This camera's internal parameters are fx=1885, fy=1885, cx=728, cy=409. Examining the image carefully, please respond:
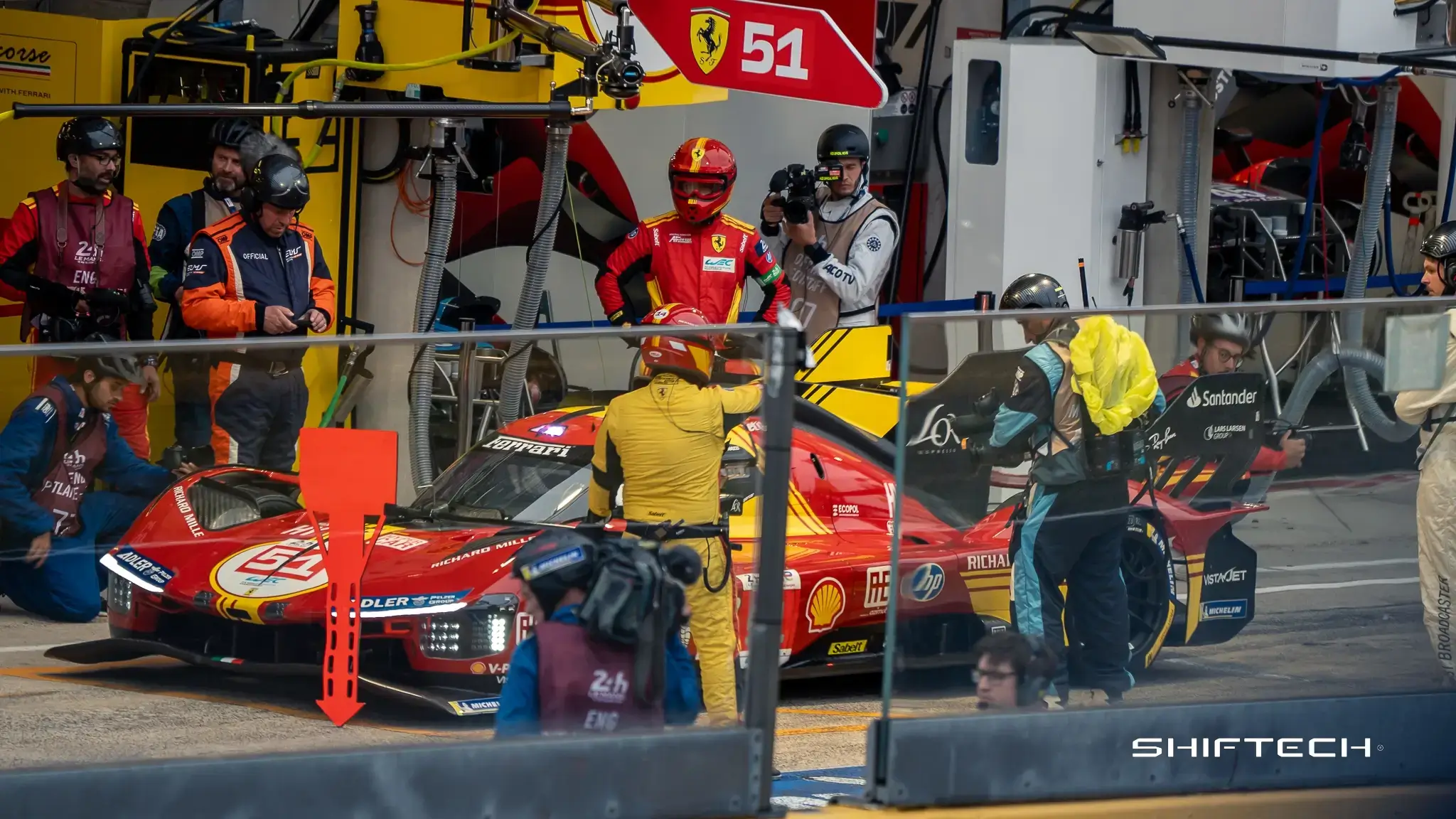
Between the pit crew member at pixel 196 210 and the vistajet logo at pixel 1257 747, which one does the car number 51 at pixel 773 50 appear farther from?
the pit crew member at pixel 196 210

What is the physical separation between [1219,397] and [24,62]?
7.02 m

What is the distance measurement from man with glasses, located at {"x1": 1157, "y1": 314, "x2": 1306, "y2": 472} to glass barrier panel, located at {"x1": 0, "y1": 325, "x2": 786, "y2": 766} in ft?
4.00

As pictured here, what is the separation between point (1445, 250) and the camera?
779 cm

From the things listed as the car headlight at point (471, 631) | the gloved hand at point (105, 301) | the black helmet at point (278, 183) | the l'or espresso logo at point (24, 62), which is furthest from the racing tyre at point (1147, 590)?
the l'or espresso logo at point (24, 62)

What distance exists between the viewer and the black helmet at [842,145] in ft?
32.1

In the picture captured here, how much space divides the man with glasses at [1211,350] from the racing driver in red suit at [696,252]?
3.80m

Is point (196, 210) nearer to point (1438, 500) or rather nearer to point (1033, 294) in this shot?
point (1033, 294)

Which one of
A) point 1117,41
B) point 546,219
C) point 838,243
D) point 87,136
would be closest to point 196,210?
point 87,136

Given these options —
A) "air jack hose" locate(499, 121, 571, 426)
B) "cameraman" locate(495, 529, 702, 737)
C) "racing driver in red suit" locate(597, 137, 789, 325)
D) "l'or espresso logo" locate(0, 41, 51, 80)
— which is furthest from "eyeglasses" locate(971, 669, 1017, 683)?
"l'or espresso logo" locate(0, 41, 51, 80)

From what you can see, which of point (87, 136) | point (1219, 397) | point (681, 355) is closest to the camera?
point (681, 355)

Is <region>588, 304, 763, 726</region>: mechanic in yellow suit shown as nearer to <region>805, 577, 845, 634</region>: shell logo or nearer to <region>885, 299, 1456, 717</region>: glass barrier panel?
<region>885, 299, 1456, 717</region>: glass barrier panel

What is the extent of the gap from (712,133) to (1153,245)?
2.70 m

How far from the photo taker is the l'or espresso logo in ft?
31.8

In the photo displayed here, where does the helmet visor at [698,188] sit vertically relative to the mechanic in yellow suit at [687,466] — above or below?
above
